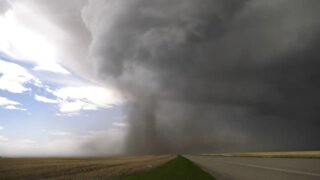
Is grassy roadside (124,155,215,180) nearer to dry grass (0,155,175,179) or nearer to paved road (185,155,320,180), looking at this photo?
paved road (185,155,320,180)

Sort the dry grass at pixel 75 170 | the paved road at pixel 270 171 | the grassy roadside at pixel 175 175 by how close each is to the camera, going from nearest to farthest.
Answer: the paved road at pixel 270 171 < the grassy roadside at pixel 175 175 < the dry grass at pixel 75 170

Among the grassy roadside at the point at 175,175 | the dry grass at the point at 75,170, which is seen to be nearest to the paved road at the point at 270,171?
the grassy roadside at the point at 175,175

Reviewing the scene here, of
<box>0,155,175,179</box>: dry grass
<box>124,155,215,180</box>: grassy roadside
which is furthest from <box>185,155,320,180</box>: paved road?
<box>0,155,175,179</box>: dry grass

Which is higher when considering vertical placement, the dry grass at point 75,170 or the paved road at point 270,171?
the dry grass at point 75,170

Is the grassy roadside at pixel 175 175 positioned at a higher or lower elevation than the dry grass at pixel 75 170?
lower

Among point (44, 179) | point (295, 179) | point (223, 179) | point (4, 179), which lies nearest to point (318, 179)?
point (295, 179)

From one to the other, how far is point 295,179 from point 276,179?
122 cm

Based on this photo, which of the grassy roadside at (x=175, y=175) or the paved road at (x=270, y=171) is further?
the grassy roadside at (x=175, y=175)

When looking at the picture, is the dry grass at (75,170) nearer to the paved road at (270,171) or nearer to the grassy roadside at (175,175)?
the grassy roadside at (175,175)

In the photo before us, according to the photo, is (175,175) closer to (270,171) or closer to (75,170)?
(270,171)

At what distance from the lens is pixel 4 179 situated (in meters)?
39.0

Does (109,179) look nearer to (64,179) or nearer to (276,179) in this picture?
(64,179)

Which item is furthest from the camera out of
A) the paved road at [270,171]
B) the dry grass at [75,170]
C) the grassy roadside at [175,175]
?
the dry grass at [75,170]

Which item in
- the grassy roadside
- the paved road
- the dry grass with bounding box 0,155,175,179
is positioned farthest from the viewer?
the dry grass with bounding box 0,155,175,179
